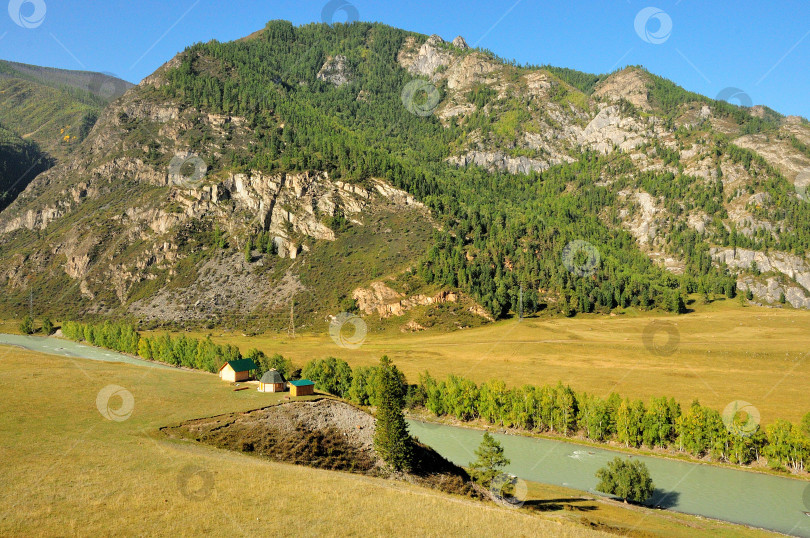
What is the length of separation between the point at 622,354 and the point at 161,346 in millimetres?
99483

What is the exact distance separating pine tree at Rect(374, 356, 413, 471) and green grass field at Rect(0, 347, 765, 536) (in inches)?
198

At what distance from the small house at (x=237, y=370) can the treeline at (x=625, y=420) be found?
2653 cm

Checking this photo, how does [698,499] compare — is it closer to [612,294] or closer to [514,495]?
[514,495]

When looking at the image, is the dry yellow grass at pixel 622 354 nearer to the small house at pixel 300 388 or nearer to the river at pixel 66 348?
the river at pixel 66 348

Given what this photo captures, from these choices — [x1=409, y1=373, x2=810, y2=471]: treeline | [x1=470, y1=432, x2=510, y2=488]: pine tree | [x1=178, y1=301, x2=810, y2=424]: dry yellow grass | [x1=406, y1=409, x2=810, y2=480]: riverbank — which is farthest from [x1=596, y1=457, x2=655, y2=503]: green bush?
[x1=178, y1=301, x2=810, y2=424]: dry yellow grass

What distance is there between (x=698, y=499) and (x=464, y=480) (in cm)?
2366

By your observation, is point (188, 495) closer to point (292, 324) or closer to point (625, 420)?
point (625, 420)

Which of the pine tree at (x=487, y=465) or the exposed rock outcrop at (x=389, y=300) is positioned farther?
the exposed rock outcrop at (x=389, y=300)

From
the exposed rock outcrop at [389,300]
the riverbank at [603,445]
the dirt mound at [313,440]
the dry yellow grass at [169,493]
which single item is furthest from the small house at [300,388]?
the exposed rock outcrop at [389,300]

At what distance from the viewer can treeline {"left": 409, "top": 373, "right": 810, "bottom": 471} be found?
61.7 m

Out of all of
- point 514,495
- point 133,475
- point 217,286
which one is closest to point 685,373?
point 514,495

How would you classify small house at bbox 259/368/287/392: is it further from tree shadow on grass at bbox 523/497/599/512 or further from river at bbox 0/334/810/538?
tree shadow on grass at bbox 523/497/599/512

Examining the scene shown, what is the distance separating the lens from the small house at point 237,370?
77688 millimetres

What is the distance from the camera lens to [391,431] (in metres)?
50.1
